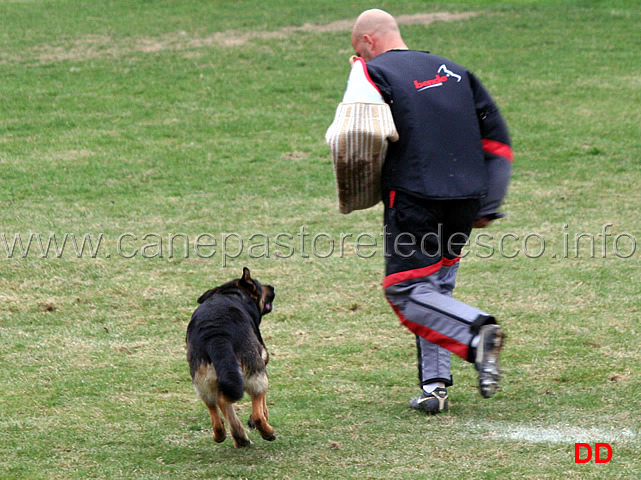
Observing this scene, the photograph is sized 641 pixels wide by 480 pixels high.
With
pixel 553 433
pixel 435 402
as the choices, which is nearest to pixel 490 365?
pixel 553 433

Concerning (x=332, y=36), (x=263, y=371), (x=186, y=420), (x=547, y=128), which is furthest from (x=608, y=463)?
(x=332, y=36)

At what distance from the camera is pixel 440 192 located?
4414 millimetres

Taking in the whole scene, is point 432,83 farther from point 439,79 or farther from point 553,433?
point 553,433

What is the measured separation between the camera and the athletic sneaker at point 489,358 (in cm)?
412

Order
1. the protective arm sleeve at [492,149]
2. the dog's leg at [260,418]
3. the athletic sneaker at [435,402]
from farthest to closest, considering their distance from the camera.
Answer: the athletic sneaker at [435,402], the protective arm sleeve at [492,149], the dog's leg at [260,418]

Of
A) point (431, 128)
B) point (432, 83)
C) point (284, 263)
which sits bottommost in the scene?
point (284, 263)

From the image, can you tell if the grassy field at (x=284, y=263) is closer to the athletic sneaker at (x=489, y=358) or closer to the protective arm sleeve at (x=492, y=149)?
the athletic sneaker at (x=489, y=358)

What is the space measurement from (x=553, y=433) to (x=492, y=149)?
5.41ft

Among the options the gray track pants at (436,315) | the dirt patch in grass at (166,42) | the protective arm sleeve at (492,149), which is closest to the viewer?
the gray track pants at (436,315)

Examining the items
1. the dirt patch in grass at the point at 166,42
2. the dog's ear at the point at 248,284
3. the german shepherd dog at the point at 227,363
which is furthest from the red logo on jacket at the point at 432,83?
the dirt patch in grass at the point at 166,42

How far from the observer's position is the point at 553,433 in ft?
14.5

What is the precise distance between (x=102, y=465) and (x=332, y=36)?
17.8 m

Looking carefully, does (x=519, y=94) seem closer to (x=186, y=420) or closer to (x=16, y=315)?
(x=16, y=315)

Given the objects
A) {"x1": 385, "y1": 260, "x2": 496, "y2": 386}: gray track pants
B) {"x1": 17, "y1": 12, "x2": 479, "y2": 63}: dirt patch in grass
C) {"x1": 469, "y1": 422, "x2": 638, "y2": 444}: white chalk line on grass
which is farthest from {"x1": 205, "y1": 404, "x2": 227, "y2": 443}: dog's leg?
{"x1": 17, "y1": 12, "x2": 479, "y2": 63}: dirt patch in grass
